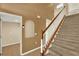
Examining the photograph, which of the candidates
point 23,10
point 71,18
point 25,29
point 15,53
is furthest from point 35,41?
point 71,18

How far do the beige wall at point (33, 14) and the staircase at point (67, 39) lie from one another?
0.94 ft

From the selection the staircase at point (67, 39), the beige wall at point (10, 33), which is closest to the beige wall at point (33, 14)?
the beige wall at point (10, 33)

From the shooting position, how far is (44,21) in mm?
2115

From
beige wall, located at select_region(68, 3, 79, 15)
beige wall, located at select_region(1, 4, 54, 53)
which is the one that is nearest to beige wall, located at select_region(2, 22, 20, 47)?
beige wall, located at select_region(1, 4, 54, 53)

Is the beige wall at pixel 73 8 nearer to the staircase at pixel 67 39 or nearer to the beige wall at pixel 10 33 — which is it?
the staircase at pixel 67 39

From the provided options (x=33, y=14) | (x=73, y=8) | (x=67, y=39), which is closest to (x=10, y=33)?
(x=33, y=14)

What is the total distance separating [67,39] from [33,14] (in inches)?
29.3

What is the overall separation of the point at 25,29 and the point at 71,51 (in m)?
0.89

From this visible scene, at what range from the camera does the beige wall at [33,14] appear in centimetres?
211

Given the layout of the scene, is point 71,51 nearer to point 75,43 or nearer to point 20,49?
point 75,43

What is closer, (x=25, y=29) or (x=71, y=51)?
(x=71, y=51)

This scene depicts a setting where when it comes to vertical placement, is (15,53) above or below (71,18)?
below

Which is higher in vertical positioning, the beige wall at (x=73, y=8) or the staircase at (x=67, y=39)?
the beige wall at (x=73, y=8)

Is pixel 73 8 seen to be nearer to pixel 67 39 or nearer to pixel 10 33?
pixel 67 39
